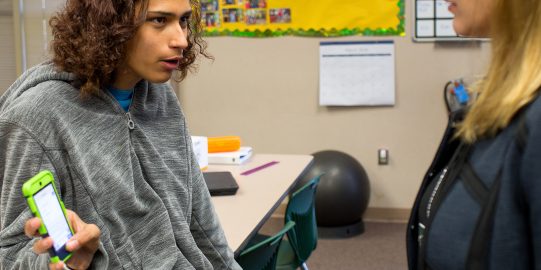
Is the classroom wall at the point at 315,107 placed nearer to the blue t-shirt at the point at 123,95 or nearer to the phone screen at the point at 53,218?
the blue t-shirt at the point at 123,95

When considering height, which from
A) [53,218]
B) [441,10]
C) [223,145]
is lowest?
[223,145]

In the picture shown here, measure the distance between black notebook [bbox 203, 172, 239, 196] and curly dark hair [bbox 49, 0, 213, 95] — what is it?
1040 mm

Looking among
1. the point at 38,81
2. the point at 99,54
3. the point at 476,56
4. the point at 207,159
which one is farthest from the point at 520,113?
the point at 476,56

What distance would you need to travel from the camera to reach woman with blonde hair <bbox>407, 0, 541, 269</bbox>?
879mm

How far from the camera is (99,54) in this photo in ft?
4.20

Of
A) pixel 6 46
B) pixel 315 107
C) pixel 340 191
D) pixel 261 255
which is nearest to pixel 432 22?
pixel 315 107

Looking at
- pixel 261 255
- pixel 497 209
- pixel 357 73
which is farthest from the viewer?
pixel 357 73

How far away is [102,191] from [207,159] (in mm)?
1515

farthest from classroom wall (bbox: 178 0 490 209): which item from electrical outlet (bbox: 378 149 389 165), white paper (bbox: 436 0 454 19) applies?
white paper (bbox: 436 0 454 19)

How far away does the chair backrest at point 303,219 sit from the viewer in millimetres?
2426

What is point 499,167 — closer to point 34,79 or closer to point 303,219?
point 34,79

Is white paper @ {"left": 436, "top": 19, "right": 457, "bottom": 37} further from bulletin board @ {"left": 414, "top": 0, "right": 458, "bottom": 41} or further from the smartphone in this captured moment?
the smartphone

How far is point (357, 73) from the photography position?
4.17m

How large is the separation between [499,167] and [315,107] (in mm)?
3408
